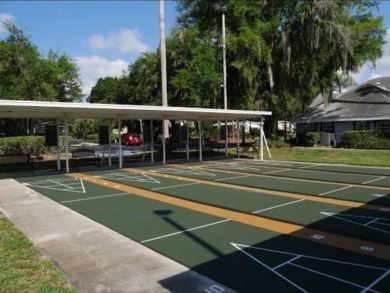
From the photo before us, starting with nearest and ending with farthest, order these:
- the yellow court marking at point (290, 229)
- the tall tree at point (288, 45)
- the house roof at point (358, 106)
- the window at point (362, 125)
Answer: the yellow court marking at point (290, 229) → the tall tree at point (288, 45) → the house roof at point (358, 106) → the window at point (362, 125)

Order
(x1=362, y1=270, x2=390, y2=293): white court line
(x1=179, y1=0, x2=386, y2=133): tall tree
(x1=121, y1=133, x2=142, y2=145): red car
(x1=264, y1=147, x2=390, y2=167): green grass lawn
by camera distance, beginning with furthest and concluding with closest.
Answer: (x1=121, y1=133, x2=142, y2=145): red car
(x1=179, y1=0, x2=386, y2=133): tall tree
(x1=264, y1=147, x2=390, y2=167): green grass lawn
(x1=362, y1=270, x2=390, y2=293): white court line

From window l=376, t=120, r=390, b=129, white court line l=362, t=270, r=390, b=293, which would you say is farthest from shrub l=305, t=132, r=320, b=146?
white court line l=362, t=270, r=390, b=293

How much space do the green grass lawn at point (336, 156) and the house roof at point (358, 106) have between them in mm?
6476

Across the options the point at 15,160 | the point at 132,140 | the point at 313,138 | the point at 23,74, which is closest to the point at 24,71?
the point at 23,74

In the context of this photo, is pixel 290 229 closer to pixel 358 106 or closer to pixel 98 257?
pixel 98 257

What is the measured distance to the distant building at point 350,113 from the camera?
28.5 meters

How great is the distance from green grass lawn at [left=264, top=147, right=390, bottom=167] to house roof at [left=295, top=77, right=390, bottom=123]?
6476 millimetres

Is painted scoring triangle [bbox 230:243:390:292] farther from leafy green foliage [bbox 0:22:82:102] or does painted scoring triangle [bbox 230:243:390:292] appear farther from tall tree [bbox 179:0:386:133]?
leafy green foliage [bbox 0:22:82:102]

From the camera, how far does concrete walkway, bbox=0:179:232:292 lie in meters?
4.98

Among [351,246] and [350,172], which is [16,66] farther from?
[351,246]

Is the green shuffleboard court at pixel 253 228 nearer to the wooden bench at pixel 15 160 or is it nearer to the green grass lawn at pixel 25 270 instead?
the green grass lawn at pixel 25 270

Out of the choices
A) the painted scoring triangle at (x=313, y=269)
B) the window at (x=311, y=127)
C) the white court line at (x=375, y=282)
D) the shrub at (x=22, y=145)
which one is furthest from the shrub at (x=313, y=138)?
the white court line at (x=375, y=282)

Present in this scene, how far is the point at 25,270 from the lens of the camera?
5.55 m

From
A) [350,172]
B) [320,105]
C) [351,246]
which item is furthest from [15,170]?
[320,105]
